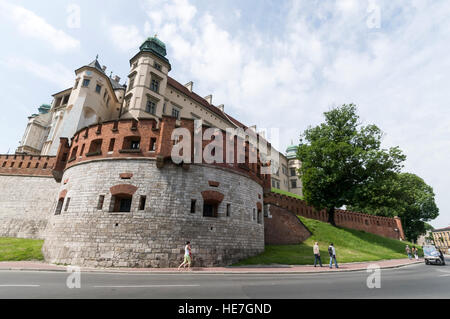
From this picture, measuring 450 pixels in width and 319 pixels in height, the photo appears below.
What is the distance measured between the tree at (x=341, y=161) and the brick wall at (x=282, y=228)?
6.30m

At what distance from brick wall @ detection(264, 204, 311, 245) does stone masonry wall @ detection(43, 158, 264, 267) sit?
587 cm

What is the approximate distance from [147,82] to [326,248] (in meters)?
30.3

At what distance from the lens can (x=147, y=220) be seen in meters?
13.4

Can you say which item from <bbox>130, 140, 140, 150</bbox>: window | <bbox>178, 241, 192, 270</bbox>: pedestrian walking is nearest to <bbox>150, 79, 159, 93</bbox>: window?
<bbox>130, 140, 140, 150</bbox>: window

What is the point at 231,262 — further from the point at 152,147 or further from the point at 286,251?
the point at 152,147

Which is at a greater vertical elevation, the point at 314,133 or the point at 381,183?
the point at 314,133

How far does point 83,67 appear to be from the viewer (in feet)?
101

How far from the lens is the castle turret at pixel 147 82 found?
29.1 meters

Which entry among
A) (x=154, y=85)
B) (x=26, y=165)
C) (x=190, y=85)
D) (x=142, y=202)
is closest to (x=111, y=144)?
(x=142, y=202)

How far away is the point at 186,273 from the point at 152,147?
349 inches

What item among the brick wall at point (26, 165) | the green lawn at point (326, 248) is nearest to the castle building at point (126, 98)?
the brick wall at point (26, 165)

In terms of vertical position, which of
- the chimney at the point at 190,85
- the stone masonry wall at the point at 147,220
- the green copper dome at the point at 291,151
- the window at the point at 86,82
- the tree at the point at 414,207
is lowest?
the stone masonry wall at the point at 147,220

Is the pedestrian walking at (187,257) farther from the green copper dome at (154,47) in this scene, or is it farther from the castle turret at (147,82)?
the green copper dome at (154,47)
